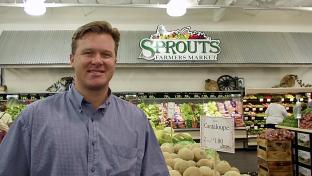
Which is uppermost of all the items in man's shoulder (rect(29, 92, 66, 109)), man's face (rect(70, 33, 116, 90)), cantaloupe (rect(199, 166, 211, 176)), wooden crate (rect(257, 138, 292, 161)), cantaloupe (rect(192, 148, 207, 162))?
man's face (rect(70, 33, 116, 90))

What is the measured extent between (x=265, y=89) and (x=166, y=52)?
3.15 m

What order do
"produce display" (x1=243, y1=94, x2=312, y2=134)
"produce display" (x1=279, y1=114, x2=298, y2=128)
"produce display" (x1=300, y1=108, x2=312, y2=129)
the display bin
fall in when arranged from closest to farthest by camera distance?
1. "produce display" (x1=300, y1=108, x2=312, y2=129)
2. the display bin
3. "produce display" (x1=279, y1=114, x2=298, y2=128)
4. "produce display" (x1=243, y1=94, x2=312, y2=134)

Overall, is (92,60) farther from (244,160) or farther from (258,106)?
(258,106)

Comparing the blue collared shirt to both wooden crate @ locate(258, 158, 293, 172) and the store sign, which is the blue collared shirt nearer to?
the store sign

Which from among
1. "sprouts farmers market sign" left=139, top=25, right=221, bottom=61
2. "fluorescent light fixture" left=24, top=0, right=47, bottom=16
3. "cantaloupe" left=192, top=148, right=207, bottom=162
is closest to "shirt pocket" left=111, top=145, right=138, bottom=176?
"cantaloupe" left=192, top=148, right=207, bottom=162

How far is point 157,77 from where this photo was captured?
1118cm

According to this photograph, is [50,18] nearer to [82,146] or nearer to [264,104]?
[264,104]

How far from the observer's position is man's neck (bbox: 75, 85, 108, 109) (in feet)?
5.52

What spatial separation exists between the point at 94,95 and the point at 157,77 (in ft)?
31.2

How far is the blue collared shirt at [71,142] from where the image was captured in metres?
1.53

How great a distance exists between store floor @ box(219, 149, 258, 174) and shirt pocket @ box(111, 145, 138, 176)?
5908mm

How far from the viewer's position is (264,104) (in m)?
10.8

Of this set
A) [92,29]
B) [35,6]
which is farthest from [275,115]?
[92,29]

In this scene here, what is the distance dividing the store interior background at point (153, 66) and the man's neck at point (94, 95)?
28.9ft
